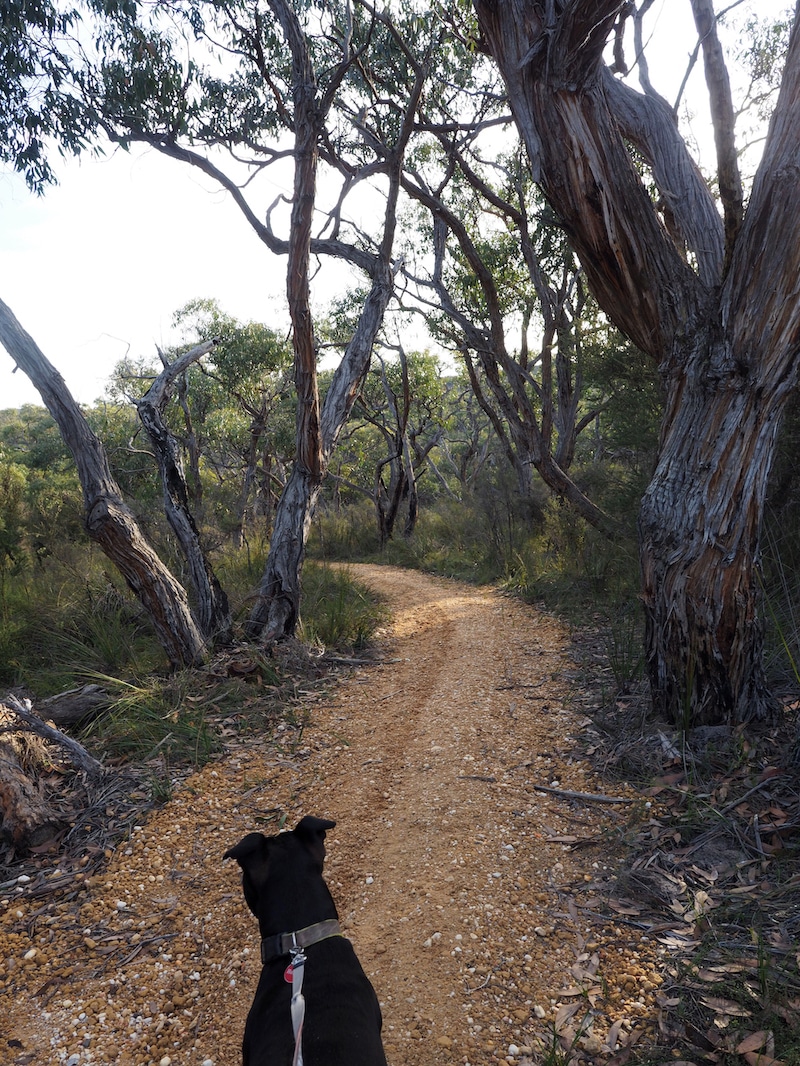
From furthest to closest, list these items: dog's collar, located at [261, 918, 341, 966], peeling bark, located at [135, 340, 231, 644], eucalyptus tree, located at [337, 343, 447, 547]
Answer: eucalyptus tree, located at [337, 343, 447, 547], peeling bark, located at [135, 340, 231, 644], dog's collar, located at [261, 918, 341, 966]

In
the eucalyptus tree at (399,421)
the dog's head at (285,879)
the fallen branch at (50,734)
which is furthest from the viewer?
the eucalyptus tree at (399,421)

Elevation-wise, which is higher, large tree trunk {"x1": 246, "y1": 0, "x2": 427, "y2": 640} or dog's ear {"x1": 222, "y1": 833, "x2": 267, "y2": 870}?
large tree trunk {"x1": 246, "y1": 0, "x2": 427, "y2": 640}

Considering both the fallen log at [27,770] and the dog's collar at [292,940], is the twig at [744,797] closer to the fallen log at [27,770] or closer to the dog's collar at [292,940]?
the dog's collar at [292,940]

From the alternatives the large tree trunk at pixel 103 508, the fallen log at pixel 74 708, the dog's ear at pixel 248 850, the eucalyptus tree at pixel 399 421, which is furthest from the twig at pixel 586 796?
the eucalyptus tree at pixel 399 421

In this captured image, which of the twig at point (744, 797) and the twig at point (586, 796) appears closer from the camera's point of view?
the twig at point (744, 797)

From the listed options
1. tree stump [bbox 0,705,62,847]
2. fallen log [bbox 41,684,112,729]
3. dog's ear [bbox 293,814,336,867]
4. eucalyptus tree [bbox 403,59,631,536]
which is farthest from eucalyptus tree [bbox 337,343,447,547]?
dog's ear [bbox 293,814,336,867]

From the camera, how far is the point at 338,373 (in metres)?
7.18

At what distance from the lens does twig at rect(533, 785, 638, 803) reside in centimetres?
345

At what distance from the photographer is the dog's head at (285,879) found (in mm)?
2105

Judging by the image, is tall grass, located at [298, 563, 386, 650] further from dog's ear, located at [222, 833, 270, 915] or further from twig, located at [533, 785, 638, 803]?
dog's ear, located at [222, 833, 270, 915]

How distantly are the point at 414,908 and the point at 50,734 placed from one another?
2297 mm

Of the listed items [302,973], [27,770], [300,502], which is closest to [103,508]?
[300,502]

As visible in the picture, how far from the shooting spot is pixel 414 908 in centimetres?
288

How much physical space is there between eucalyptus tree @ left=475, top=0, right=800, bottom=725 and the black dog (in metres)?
2.43
